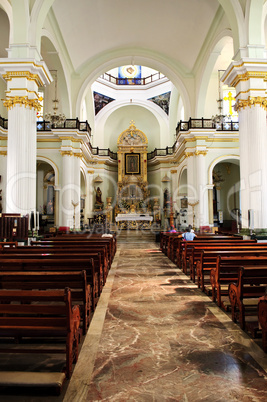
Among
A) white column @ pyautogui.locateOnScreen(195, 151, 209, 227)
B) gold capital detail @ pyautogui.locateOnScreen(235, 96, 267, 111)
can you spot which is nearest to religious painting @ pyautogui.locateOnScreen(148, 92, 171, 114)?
white column @ pyautogui.locateOnScreen(195, 151, 209, 227)

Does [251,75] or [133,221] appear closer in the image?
[251,75]

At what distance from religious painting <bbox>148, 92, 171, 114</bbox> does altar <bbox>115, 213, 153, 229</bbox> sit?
31.6ft

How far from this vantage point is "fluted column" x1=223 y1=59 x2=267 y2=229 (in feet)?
35.1

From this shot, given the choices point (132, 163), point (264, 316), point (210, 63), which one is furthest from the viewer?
point (132, 163)

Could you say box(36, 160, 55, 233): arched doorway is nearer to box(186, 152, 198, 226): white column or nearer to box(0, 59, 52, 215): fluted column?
box(186, 152, 198, 226): white column

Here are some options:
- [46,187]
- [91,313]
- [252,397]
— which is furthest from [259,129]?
[46,187]

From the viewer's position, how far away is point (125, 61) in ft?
65.7

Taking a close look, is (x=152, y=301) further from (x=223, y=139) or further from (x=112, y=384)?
(x=223, y=139)

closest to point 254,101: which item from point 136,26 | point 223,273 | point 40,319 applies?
point 223,273

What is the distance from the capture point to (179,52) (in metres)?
18.5

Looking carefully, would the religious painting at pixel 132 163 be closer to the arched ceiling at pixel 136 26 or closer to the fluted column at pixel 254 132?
the arched ceiling at pixel 136 26

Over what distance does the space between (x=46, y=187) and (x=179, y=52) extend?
12.0 m

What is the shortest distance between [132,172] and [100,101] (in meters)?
6.49

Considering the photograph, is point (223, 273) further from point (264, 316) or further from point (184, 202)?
point (184, 202)
